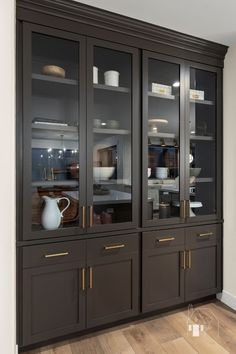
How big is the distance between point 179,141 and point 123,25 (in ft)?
3.45

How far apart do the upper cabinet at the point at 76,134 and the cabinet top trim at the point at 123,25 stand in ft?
0.42

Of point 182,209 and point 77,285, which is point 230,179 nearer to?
point 182,209

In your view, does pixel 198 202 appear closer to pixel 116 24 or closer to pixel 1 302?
pixel 116 24

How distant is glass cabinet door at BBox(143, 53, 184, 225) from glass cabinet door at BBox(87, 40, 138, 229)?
15 centimetres

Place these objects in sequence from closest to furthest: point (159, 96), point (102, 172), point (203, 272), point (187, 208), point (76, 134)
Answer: point (76, 134)
point (102, 172)
point (159, 96)
point (187, 208)
point (203, 272)

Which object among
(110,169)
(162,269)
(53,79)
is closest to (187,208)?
(162,269)

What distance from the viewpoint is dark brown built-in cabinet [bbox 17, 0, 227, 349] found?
1.83 metres

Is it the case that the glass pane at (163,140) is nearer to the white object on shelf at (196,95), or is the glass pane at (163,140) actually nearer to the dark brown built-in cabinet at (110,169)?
the dark brown built-in cabinet at (110,169)

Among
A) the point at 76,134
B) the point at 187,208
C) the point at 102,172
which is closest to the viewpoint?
the point at 76,134

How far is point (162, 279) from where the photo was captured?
2.29 metres

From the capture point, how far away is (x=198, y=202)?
2527 millimetres

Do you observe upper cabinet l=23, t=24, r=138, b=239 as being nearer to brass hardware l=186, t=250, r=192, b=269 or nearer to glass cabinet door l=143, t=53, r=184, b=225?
glass cabinet door l=143, t=53, r=184, b=225

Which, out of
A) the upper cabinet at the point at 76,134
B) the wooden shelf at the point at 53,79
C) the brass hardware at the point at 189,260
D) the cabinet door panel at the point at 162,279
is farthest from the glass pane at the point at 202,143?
the wooden shelf at the point at 53,79

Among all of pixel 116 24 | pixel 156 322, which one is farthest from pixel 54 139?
pixel 156 322
